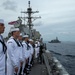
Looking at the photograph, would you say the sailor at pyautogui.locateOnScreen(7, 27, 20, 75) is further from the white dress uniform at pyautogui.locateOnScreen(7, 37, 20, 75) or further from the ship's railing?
the ship's railing

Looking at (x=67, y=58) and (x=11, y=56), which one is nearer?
(x=11, y=56)

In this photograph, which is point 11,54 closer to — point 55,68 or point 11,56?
point 11,56

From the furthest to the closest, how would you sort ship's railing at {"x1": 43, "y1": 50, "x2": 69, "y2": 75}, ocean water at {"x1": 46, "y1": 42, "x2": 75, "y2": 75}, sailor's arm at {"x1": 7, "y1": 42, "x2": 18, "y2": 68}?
1. ocean water at {"x1": 46, "y1": 42, "x2": 75, "y2": 75}
2. ship's railing at {"x1": 43, "y1": 50, "x2": 69, "y2": 75}
3. sailor's arm at {"x1": 7, "y1": 42, "x2": 18, "y2": 68}

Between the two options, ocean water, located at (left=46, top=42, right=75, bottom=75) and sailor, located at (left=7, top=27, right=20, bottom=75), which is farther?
ocean water, located at (left=46, top=42, right=75, bottom=75)

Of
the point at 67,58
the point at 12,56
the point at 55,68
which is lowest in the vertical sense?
the point at 67,58

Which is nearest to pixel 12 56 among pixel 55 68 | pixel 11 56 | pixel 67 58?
pixel 11 56

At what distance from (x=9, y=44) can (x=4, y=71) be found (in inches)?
58.3

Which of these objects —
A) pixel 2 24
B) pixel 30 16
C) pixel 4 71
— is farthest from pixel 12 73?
pixel 30 16

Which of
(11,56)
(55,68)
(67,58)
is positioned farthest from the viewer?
(67,58)

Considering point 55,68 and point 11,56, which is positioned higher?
point 11,56

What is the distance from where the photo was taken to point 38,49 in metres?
17.2

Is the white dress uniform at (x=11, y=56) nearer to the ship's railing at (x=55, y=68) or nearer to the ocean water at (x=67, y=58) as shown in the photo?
the ship's railing at (x=55, y=68)

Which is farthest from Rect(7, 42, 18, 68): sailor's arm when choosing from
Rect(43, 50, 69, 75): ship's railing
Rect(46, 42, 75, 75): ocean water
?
Rect(46, 42, 75, 75): ocean water

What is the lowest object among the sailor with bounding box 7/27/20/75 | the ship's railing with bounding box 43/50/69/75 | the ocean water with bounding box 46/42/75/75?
the ocean water with bounding box 46/42/75/75
